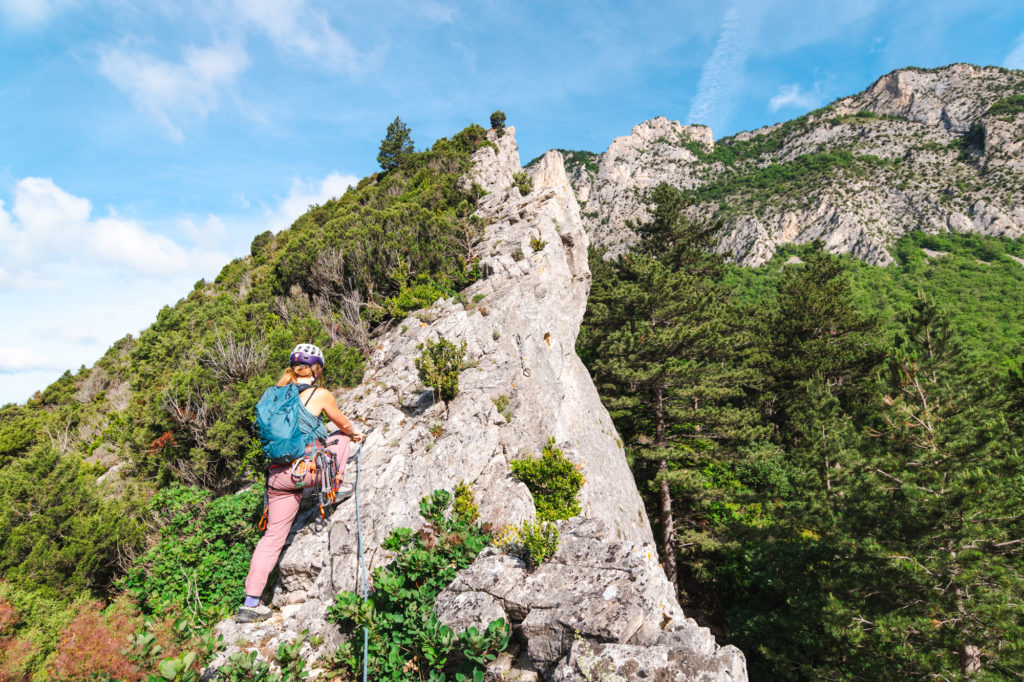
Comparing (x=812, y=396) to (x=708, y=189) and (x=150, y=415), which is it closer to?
(x=150, y=415)

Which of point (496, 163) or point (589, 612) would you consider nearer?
point (589, 612)

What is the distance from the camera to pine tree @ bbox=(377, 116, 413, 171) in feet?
121

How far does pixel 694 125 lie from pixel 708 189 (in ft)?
130

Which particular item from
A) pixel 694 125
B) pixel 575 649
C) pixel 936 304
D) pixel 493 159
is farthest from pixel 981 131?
pixel 575 649

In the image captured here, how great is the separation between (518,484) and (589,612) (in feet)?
11.6

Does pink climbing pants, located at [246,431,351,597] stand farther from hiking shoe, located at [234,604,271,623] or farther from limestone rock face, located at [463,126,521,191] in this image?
limestone rock face, located at [463,126,521,191]

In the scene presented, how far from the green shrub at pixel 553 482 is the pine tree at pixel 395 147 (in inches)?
1375

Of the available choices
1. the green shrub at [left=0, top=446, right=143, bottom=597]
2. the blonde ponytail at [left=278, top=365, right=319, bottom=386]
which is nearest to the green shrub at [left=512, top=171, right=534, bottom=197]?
the blonde ponytail at [left=278, top=365, right=319, bottom=386]

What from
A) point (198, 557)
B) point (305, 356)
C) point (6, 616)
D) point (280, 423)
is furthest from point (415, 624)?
point (6, 616)

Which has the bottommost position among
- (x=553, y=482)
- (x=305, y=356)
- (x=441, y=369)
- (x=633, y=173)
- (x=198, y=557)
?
(x=198, y=557)

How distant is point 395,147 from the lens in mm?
38312

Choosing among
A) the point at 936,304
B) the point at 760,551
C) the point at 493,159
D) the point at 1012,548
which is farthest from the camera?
the point at 493,159

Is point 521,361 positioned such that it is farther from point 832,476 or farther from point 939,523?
point 939,523

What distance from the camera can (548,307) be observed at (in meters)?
13.4
